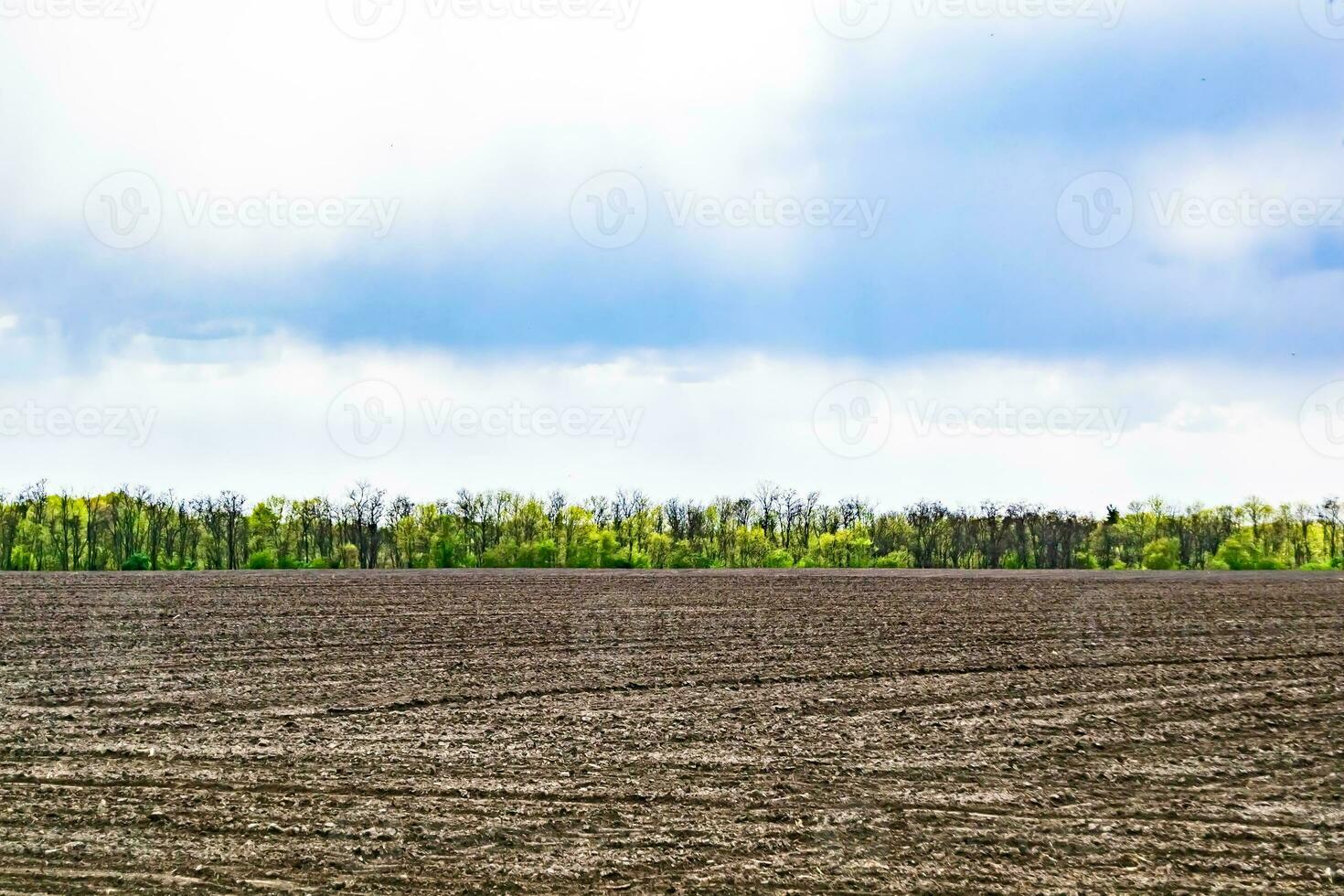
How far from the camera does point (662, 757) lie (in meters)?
11.5

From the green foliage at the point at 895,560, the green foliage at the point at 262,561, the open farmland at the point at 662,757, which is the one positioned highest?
the green foliage at the point at 262,561

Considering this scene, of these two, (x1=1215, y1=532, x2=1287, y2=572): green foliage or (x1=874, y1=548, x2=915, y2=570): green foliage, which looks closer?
(x1=1215, y1=532, x2=1287, y2=572): green foliage

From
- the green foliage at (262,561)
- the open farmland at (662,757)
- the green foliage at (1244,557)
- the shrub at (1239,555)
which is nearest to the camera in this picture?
the open farmland at (662,757)

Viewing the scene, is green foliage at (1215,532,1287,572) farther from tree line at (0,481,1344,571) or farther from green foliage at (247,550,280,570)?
green foliage at (247,550,280,570)

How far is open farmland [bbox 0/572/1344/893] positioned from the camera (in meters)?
8.41

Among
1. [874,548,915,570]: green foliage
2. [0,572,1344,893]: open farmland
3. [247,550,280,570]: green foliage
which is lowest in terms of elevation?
[874,548,915,570]: green foliage

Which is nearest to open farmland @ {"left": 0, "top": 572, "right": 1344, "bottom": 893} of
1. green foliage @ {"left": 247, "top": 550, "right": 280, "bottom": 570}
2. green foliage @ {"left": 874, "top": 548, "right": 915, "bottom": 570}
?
green foliage @ {"left": 247, "top": 550, "right": 280, "bottom": 570}

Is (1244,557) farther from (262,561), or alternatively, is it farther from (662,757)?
(662,757)

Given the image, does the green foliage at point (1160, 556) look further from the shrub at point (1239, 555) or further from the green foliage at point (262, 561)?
the green foliage at point (262, 561)

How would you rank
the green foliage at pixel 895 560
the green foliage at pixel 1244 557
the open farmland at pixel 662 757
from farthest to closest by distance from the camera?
the green foliage at pixel 895 560, the green foliage at pixel 1244 557, the open farmland at pixel 662 757

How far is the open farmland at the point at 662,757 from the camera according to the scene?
27.6 feet

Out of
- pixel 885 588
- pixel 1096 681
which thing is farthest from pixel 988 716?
pixel 885 588

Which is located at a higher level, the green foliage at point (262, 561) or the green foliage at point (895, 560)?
the green foliage at point (262, 561)

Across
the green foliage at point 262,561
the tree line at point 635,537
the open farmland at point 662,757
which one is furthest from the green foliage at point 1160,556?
the green foliage at point 262,561
